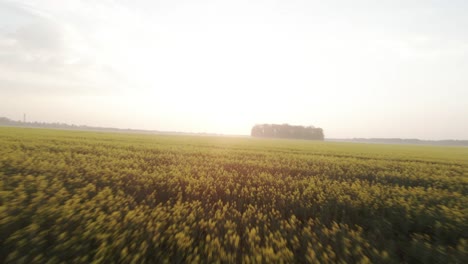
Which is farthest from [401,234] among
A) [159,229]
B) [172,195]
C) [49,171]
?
[49,171]

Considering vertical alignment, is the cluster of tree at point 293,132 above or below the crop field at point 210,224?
above

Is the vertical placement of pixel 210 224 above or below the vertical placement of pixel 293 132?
below

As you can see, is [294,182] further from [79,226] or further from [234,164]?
[79,226]

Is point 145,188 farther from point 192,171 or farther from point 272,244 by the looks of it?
point 272,244

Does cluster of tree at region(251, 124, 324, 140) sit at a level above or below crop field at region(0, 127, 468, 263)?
above

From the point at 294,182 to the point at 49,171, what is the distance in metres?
7.67

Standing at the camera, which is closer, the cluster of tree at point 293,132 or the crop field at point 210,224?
the crop field at point 210,224

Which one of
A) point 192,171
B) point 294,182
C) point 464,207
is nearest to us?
point 464,207

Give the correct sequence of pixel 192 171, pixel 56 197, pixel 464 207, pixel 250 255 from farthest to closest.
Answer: pixel 192 171 < pixel 464 207 < pixel 56 197 < pixel 250 255

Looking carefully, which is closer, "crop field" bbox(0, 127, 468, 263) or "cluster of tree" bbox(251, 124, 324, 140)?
"crop field" bbox(0, 127, 468, 263)

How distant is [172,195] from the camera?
5.96 meters

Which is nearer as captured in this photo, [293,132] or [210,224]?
[210,224]

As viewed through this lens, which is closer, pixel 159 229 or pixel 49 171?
pixel 159 229

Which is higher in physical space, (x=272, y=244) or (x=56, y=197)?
(x=56, y=197)
